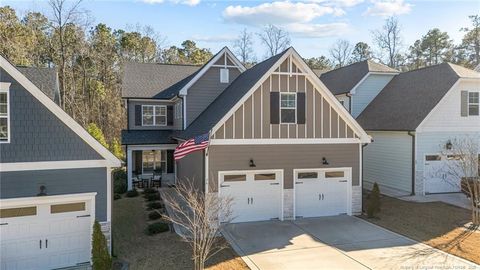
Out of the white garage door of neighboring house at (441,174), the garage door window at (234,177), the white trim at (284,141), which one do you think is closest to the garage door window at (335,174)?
the white trim at (284,141)

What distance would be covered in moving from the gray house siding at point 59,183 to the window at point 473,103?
60.4 ft

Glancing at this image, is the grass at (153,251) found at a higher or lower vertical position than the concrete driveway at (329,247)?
lower

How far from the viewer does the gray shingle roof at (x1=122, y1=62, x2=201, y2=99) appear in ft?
72.5

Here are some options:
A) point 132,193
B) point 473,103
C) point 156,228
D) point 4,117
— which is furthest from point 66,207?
point 473,103

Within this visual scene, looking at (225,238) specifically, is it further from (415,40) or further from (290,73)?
(415,40)

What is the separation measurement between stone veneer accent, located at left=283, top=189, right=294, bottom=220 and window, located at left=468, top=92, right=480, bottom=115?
11.8 m

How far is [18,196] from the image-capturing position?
31.2ft

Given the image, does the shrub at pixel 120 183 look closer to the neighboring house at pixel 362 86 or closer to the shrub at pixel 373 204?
the shrub at pixel 373 204

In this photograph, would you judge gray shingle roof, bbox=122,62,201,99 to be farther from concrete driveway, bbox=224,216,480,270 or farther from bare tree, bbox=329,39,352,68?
bare tree, bbox=329,39,352,68

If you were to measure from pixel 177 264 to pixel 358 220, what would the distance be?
25.1 ft

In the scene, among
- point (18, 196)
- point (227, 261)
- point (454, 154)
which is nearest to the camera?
point (18, 196)

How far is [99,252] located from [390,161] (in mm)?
16188

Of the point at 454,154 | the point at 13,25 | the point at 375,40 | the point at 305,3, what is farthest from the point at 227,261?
the point at 375,40

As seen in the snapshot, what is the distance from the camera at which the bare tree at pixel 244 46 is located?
50.2 meters
